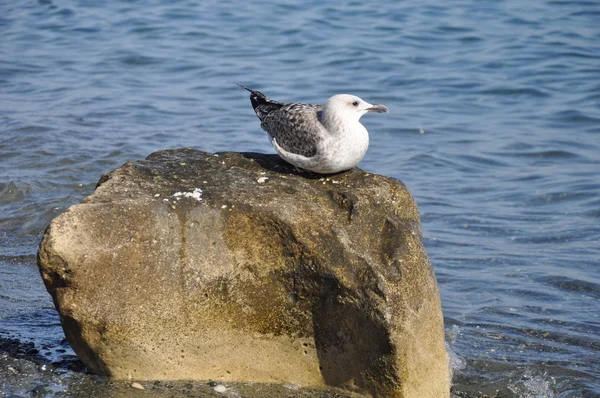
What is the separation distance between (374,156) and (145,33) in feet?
25.8

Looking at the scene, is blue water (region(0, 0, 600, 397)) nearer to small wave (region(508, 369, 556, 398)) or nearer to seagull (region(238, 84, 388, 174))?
small wave (region(508, 369, 556, 398))

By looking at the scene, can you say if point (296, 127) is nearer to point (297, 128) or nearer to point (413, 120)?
point (297, 128)

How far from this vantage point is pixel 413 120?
11.9 metres

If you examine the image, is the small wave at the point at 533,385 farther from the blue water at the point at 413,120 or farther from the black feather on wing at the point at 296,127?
the black feather on wing at the point at 296,127

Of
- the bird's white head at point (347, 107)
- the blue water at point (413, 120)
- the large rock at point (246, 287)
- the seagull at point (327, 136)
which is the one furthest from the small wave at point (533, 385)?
the bird's white head at point (347, 107)

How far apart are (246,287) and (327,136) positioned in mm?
1038

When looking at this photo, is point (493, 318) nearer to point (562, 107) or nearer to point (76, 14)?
point (562, 107)

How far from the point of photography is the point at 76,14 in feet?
61.0

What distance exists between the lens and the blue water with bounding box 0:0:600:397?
6.47 metres

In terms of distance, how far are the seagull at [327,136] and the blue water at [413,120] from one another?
1.50 metres

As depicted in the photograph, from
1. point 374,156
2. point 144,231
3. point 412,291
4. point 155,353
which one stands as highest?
point 144,231

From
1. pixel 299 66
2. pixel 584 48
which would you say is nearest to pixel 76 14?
pixel 299 66

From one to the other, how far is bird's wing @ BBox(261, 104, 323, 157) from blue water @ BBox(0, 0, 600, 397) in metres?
1.65

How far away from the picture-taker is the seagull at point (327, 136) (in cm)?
506
